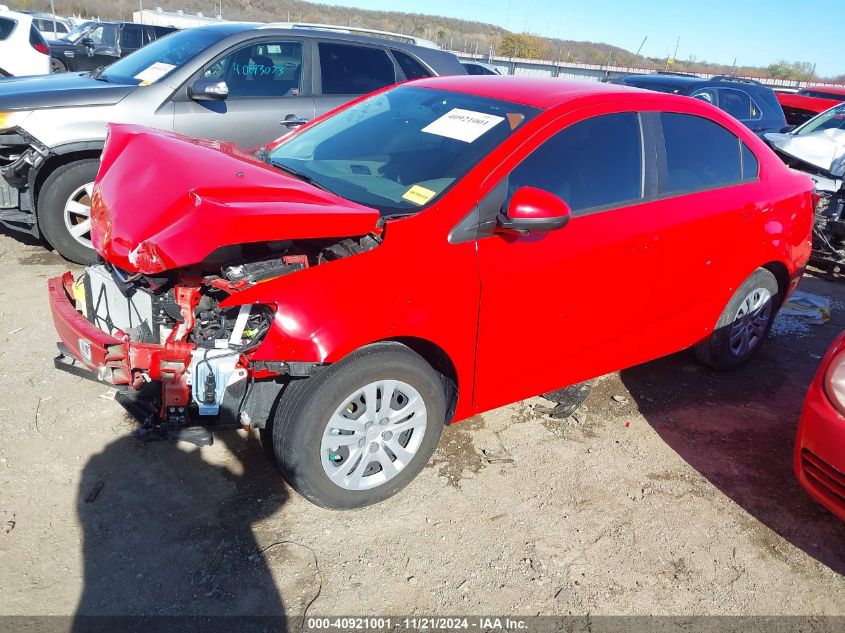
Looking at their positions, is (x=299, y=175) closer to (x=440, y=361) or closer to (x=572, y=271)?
(x=440, y=361)

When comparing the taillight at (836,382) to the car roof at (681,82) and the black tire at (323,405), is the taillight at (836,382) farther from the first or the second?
the car roof at (681,82)

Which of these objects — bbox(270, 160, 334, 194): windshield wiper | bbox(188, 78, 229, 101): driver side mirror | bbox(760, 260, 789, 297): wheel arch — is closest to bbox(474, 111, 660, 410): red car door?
bbox(270, 160, 334, 194): windshield wiper

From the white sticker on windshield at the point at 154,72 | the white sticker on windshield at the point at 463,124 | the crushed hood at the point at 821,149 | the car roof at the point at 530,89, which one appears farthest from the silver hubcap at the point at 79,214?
the crushed hood at the point at 821,149

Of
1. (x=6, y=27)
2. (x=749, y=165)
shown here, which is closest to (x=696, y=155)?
(x=749, y=165)

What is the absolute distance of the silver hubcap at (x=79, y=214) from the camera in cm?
516

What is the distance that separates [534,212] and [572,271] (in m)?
0.50

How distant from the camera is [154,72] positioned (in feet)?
17.9

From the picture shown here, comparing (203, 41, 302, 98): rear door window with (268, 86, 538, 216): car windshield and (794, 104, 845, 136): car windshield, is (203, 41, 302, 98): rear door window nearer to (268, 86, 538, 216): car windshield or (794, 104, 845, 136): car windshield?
(268, 86, 538, 216): car windshield

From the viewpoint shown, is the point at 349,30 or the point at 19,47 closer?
the point at 349,30

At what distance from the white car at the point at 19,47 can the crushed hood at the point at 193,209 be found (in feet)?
33.8

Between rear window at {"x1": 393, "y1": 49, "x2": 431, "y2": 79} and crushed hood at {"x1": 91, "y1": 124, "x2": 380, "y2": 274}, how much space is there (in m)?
3.89

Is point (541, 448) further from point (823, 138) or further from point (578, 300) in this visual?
point (823, 138)

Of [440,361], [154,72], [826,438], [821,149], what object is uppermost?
[154,72]

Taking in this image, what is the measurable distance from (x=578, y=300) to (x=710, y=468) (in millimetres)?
1202
